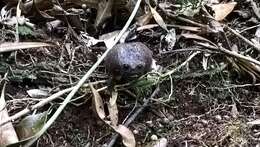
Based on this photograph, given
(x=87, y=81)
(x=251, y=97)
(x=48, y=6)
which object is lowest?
(x=251, y=97)

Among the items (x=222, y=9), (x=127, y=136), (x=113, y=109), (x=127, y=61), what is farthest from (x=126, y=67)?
(x=222, y=9)

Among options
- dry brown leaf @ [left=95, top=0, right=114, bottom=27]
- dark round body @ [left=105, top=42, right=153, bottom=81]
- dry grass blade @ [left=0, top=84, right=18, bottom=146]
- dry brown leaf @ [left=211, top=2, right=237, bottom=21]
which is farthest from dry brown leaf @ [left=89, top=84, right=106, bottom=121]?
dry brown leaf @ [left=211, top=2, right=237, bottom=21]

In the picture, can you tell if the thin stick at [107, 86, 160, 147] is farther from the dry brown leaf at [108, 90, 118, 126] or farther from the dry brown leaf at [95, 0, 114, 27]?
the dry brown leaf at [95, 0, 114, 27]

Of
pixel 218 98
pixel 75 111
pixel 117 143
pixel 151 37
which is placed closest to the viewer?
pixel 117 143

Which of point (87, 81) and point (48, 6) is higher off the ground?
point (48, 6)

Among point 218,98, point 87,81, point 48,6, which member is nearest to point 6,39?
point 48,6

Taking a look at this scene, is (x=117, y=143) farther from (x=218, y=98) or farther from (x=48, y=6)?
(x=48, y=6)
